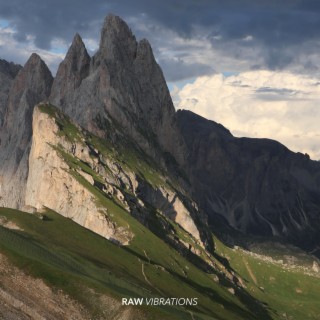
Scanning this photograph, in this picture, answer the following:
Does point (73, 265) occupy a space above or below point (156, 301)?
above

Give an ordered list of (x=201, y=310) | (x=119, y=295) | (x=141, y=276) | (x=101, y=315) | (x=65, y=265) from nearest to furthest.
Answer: (x=101, y=315) < (x=119, y=295) < (x=65, y=265) < (x=201, y=310) < (x=141, y=276)

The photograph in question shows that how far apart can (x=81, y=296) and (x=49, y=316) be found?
9121mm

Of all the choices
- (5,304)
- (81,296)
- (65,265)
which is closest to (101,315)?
(81,296)

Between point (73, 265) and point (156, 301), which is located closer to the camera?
point (156, 301)

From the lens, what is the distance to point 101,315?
106 m

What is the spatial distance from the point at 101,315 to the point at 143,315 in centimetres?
631

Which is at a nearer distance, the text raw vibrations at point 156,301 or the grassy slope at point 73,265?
the text raw vibrations at point 156,301

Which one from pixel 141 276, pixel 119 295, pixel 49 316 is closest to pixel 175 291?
pixel 141 276

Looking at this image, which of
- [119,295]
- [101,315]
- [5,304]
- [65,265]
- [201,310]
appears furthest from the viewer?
[201,310]

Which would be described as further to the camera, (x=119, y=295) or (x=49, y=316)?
(x=119, y=295)

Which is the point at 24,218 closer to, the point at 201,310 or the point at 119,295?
the point at 201,310

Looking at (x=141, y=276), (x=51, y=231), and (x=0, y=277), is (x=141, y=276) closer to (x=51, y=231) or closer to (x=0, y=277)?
(x=51, y=231)

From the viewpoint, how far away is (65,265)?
134875 millimetres

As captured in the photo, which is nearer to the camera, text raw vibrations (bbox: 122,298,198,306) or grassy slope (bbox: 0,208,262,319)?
text raw vibrations (bbox: 122,298,198,306)
